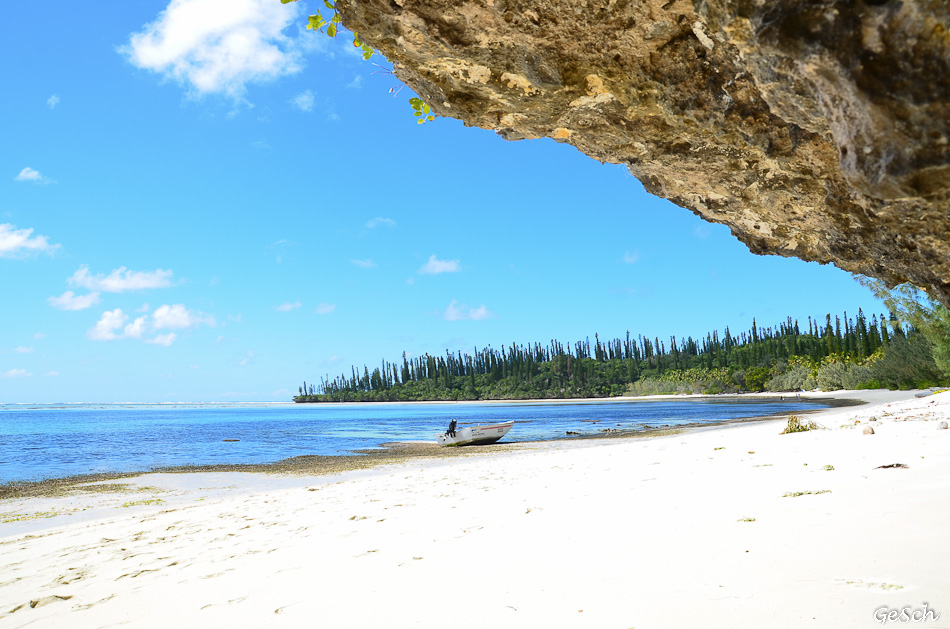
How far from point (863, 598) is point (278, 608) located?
11.7 feet

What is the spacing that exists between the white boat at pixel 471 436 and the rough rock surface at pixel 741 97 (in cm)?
2353

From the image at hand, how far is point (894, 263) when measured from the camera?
109 inches

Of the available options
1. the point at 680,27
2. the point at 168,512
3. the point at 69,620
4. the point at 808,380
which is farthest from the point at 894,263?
the point at 808,380

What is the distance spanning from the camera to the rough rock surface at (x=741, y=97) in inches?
56.3

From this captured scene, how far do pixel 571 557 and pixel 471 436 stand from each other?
22.9m

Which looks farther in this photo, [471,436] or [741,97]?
[471,436]

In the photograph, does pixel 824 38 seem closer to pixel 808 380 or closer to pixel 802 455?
pixel 802 455

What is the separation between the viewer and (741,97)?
2504 millimetres

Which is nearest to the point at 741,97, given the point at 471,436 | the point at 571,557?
the point at 571,557

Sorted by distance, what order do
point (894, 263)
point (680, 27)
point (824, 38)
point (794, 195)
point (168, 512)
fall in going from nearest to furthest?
point (824, 38) → point (680, 27) → point (894, 263) → point (794, 195) → point (168, 512)

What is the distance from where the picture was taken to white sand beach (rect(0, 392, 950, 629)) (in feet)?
9.75

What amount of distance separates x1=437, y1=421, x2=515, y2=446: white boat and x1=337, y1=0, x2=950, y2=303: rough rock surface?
77.2 ft

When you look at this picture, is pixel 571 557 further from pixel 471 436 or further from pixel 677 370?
pixel 677 370

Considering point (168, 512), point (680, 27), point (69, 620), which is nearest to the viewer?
point (680, 27)
